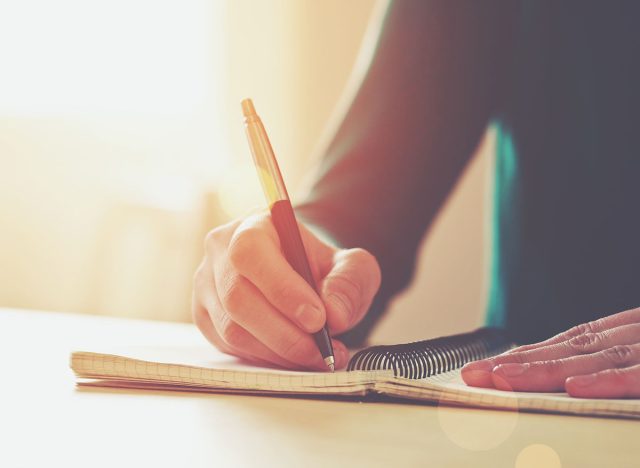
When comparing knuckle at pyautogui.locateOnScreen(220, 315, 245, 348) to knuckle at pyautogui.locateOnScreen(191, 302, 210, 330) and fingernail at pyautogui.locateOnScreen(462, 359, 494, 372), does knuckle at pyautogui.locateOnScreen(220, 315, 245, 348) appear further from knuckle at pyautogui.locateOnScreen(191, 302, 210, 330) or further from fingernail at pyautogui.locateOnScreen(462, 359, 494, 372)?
fingernail at pyautogui.locateOnScreen(462, 359, 494, 372)

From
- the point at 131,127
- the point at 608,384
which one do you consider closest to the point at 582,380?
the point at 608,384

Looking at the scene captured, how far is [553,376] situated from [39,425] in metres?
0.31

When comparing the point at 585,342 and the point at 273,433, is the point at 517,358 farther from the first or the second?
the point at 273,433

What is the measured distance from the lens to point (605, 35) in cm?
92

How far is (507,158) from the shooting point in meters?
1.05

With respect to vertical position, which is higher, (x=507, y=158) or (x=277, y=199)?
(x=507, y=158)

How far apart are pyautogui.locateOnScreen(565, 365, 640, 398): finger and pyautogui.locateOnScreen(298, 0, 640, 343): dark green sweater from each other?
397mm

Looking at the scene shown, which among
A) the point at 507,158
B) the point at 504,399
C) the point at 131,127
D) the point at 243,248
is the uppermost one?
the point at 131,127

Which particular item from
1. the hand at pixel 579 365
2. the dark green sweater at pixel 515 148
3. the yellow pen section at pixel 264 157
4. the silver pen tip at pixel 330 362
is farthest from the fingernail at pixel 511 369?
the dark green sweater at pixel 515 148

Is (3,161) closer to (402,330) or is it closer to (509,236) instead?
(402,330)

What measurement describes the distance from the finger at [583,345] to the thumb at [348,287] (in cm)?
13

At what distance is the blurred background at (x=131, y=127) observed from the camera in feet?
6.57

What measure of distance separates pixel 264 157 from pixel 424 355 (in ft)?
0.73

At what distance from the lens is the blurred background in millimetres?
2002
